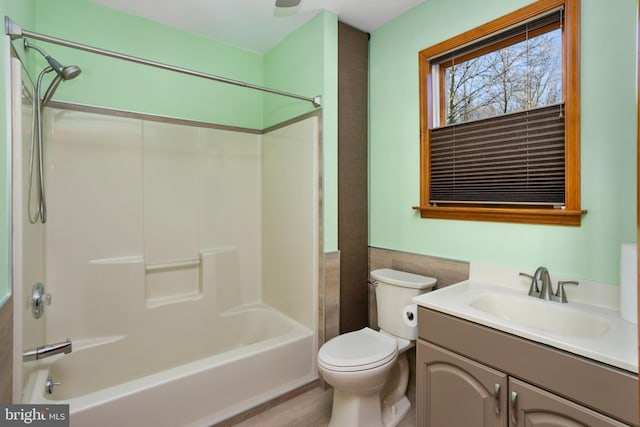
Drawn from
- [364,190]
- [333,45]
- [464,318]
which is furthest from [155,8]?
[464,318]

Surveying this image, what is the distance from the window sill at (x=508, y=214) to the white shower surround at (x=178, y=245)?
31.2 inches

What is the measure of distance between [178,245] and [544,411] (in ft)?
7.64

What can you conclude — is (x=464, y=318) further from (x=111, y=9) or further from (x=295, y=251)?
(x=111, y=9)

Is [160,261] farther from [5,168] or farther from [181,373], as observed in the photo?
[5,168]

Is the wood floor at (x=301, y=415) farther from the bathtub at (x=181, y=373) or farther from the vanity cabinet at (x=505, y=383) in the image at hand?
the vanity cabinet at (x=505, y=383)

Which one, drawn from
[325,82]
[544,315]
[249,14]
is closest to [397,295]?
[544,315]

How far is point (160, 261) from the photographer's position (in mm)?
2336

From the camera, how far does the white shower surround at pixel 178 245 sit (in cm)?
196

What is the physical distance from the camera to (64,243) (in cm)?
200

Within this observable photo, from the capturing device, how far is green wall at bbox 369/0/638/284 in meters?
1.30

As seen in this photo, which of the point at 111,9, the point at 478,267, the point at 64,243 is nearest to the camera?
the point at 478,267

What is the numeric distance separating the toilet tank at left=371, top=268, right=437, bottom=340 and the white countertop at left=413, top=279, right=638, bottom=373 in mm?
247

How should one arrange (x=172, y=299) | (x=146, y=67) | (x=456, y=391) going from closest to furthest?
(x=456, y=391) → (x=146, y=67) → (x=172, y=299)

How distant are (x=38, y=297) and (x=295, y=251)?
146 centimetres
